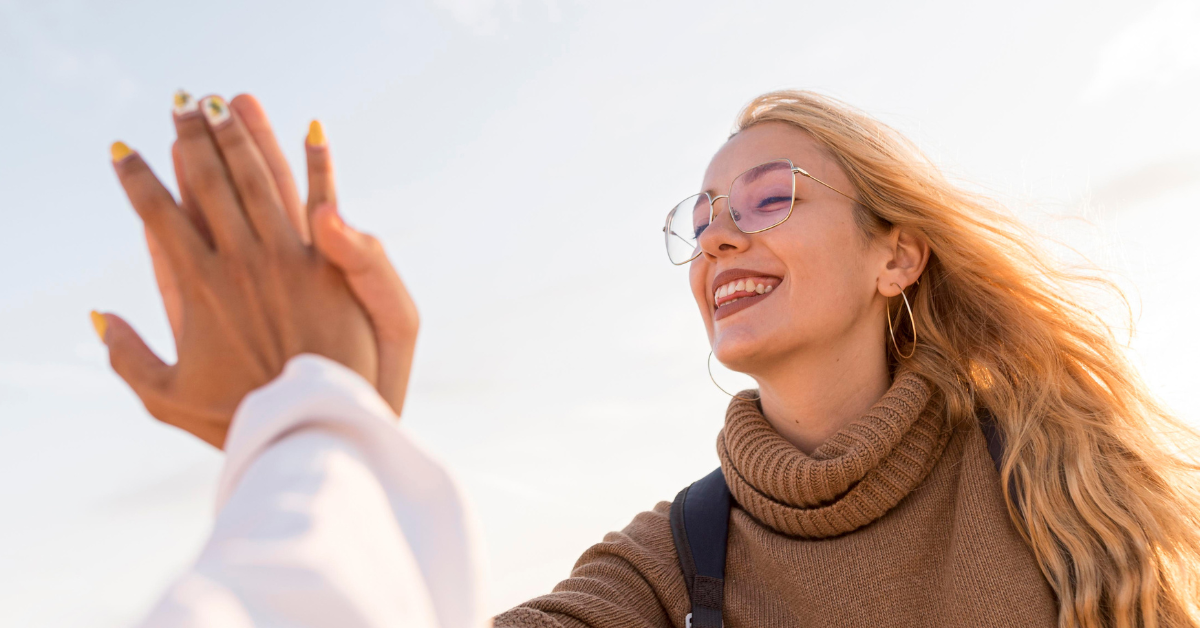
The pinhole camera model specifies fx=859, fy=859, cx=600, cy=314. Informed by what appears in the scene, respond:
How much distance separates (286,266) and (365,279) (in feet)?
0.40

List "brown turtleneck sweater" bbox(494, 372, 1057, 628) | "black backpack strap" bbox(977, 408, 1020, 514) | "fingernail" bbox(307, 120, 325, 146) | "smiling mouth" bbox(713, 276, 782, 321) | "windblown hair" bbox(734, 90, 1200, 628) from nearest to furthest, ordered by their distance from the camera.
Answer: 1. "fingernail" bbox(307, 120, 325, 146)
2. "windblown hair" bbox(734, 90, 1200, 628)
3. "brown turtleneck sweater" bbox(494, 372, 1057, 628)
4. "black backpack strap" bbox(977, 408, 1020, 514)
5. "smiling mouth" bbox(713, 276, 782, 321)

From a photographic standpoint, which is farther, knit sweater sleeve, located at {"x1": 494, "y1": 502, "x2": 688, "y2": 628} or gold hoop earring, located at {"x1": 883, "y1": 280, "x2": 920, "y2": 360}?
gold hoop earring, located at {"x1": 883, "y1": 280, "x2": 920, "y2": 360}

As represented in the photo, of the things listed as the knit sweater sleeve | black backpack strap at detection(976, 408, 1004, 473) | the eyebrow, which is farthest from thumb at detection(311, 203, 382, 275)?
black backpack strap at detection(976, 408, 1004, 473)

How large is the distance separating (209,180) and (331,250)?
0.22 meters

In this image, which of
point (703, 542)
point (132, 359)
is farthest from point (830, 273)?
point (132, 359)

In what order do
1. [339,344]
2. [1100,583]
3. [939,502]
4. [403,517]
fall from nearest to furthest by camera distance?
1. [403,517]
2. [339,344]
3. [1100,583]
4. [939,502]

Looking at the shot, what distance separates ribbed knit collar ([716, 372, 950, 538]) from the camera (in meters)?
2.97

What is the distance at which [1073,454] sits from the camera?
9.59 ft

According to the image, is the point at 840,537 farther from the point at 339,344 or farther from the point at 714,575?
the point at 339,344

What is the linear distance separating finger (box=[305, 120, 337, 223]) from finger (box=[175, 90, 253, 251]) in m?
0.11

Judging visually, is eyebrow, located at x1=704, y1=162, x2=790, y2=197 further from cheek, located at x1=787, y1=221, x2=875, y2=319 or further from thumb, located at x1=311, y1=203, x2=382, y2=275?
thumb, located at x1=311, y1=203, x2=382, y2=275

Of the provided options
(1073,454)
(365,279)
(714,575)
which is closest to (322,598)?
(365,279)

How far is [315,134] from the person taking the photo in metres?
1.38

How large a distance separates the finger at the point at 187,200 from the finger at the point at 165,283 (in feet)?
0.24
